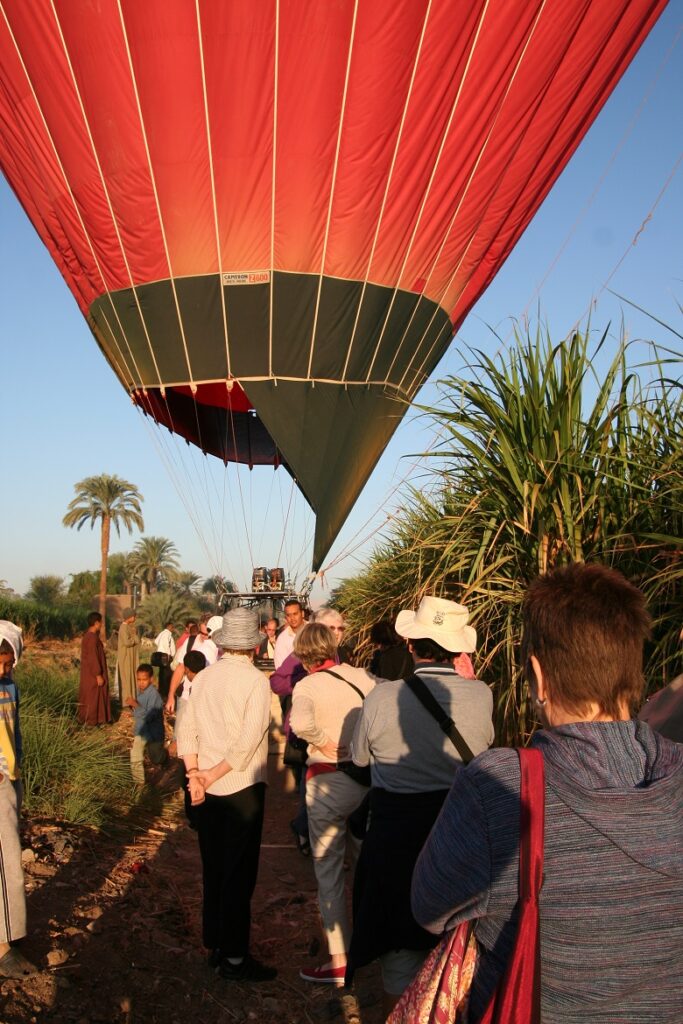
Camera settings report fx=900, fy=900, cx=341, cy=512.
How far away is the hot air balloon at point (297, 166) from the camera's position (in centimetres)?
1009

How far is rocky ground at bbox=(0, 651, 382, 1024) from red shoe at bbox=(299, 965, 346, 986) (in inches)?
1.6

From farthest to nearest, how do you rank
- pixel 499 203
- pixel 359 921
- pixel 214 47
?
1. pixel 499 203
2. pixel 214 47
3. pixel 359 921

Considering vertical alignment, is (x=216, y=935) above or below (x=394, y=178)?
below

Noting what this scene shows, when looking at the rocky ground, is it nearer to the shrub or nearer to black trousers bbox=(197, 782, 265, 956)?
black trousers bbox=(197, 782, 265, 956)

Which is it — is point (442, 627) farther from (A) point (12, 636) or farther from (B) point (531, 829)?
(A) point (12, 636)

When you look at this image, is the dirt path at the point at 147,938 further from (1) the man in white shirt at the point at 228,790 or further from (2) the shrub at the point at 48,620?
(2) the shrub at the point at 48,620

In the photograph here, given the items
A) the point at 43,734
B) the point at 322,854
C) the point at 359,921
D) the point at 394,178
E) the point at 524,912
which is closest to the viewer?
the point at 524,912

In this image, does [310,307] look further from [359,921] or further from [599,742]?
[599,742]

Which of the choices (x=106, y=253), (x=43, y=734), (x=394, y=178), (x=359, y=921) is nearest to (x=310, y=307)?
(x=394, y=178)

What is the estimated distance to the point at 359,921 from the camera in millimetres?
3475

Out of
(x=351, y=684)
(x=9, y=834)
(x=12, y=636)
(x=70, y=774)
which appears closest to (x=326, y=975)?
(x=351, y=684)

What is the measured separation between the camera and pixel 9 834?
4484mm

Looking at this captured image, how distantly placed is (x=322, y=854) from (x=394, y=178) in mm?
8582

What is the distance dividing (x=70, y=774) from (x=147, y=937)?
9.74ft
